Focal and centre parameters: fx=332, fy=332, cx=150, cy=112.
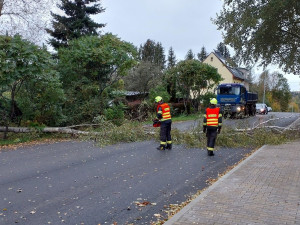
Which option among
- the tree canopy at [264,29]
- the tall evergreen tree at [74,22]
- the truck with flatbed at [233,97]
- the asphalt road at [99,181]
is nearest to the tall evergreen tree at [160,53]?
the tall evergreen tree at [74,22]

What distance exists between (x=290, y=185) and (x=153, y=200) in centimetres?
288

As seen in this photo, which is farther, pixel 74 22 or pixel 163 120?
pixel 74 22

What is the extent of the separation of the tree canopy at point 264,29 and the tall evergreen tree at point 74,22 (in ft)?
47.3

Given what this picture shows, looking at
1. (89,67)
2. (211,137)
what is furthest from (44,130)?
(211,137)

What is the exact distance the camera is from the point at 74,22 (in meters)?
30.2

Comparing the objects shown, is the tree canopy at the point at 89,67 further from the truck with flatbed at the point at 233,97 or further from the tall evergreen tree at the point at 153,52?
the tall evergreen tree at the point at 153,52

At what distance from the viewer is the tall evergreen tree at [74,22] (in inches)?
1192

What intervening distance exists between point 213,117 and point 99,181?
504 centimetres

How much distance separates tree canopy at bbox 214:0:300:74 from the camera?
17.5m

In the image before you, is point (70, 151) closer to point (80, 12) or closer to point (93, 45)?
point (93, 45)

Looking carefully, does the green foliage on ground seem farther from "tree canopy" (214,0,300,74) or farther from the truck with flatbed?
the truck with flatbed

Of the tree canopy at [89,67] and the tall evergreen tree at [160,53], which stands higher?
the tall evergreen tree at [160,53]

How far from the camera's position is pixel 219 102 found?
30156mm

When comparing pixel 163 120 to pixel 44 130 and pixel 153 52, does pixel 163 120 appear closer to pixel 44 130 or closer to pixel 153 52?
pixel 44 130
